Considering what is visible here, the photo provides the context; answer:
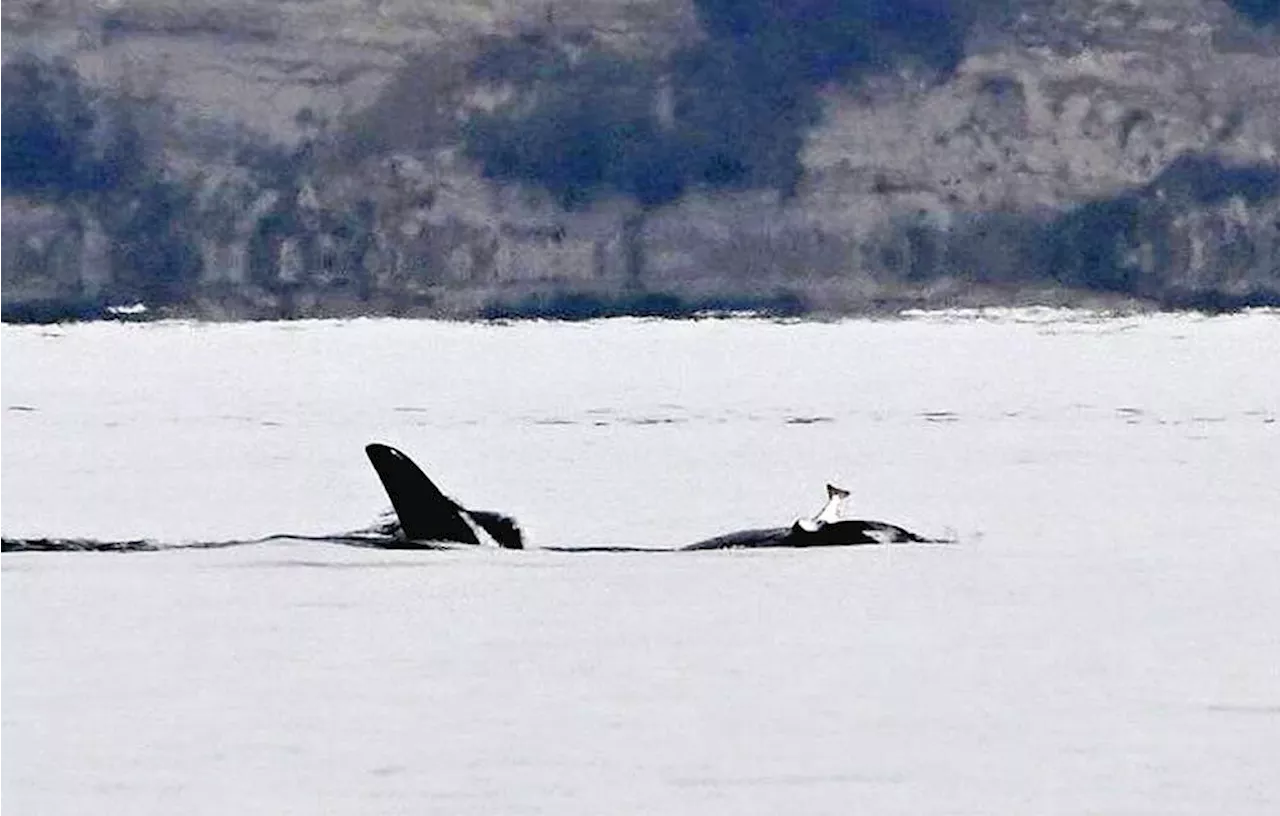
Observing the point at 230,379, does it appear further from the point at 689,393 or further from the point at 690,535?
the point at 690,535

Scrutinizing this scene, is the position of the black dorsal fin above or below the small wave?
above

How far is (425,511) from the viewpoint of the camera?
23.4m

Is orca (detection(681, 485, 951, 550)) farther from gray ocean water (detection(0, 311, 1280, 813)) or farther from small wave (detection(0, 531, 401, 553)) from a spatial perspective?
small wave (detection(0, 531, 401, 553))

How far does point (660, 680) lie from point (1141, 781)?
3630mm

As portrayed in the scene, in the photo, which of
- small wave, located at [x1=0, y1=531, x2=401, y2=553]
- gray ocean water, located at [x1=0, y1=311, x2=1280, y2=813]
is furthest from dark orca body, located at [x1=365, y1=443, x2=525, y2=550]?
gray ocean water, located at [x1=0, y1=311, x2=1280, y2=813]

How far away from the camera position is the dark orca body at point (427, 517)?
2291cm

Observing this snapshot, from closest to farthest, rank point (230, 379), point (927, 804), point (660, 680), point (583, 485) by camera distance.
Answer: point (927, 804) → point (660, 680) → point (583, 485) → point (230, 379)

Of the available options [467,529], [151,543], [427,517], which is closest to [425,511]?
[427,517]

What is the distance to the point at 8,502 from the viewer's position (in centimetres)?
2931

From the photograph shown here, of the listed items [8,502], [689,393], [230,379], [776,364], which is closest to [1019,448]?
[8,502]

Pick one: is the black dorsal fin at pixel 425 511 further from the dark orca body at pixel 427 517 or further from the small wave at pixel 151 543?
the small wave at pixel 151 543

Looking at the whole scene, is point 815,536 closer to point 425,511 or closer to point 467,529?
point 467,529

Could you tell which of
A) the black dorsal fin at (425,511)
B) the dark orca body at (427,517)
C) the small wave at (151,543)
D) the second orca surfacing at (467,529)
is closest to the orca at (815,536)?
the second orca surfacing at (467,529)

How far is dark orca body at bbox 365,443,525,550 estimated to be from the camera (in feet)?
75.2
